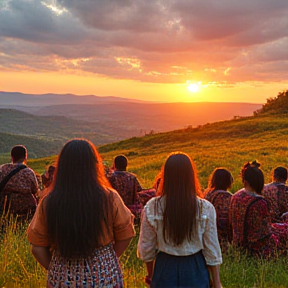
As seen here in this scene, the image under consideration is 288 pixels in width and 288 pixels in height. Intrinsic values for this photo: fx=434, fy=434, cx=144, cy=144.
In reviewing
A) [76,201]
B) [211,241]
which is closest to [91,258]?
[76,201]

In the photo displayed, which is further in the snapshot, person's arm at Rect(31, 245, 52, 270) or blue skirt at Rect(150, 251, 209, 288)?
blue skirt at Rect(150, 251, 209, 288)

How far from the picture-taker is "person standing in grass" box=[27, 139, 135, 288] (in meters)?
3.34

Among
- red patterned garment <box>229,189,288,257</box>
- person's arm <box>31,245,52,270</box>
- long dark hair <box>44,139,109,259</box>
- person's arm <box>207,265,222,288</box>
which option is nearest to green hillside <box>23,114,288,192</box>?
red patterned garment <box>229,189,288,257</box>

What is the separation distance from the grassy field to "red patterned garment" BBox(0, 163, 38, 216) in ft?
1.55

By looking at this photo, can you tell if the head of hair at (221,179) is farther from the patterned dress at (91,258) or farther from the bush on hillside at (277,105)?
the bush on hillside at (277,105)

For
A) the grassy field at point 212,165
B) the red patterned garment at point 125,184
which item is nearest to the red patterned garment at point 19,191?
the grassy field at point 212,165

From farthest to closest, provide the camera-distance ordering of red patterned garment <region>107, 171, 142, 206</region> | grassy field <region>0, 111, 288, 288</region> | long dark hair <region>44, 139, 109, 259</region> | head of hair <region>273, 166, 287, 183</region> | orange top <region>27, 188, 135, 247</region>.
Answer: red patterned garment <region>107, 171, 142, 206</region> → head of hair <region>273, 166, 287, 183</region> → grassy field <region>0, 111, 288, 288</region> → orange top <region>27, 188, 135, 247</region> → long dark hair <region>44, 139, 109, 259</region>

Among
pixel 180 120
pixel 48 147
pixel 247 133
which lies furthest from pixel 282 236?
pixel 180 120

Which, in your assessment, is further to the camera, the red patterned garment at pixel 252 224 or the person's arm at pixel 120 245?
the red patterned garment at pixel 252 224

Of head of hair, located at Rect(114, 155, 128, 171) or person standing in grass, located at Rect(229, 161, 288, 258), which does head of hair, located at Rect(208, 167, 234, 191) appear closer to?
person standing in grass, located at Rect(229, 161, 288, 258)

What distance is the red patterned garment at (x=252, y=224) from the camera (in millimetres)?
5965

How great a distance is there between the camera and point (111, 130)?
485ft

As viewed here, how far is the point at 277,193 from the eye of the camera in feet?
24.0

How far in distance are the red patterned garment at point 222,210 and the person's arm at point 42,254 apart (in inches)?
137
